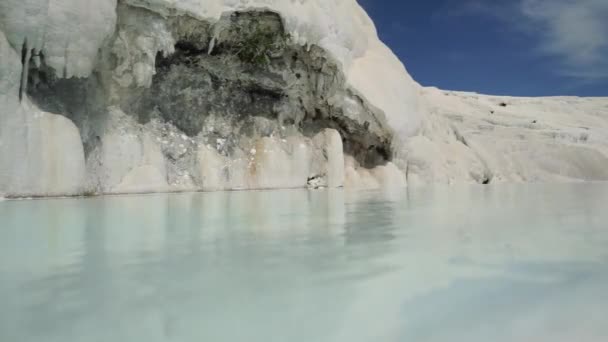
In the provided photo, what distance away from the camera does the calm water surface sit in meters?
1.41

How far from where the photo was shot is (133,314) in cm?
152

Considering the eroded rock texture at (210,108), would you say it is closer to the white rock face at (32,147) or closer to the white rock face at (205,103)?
the white rock face at (205,103)

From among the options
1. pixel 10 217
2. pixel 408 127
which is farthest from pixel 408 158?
pixel 10 217

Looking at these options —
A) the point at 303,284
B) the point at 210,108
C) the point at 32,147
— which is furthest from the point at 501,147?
the point at 303,284

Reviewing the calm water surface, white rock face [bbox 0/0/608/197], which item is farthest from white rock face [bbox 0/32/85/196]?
the calm water surface

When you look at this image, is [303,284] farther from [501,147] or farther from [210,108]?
[501,147]

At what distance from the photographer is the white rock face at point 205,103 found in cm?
683

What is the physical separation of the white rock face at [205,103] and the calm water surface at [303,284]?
168 inches

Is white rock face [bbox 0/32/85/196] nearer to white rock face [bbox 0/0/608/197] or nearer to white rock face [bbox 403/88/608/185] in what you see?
white rock face [bbox 0/0/608/197]

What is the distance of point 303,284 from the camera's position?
187cm

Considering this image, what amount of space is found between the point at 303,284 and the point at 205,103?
9.23 m

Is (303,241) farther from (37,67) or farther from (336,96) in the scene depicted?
(336,96)

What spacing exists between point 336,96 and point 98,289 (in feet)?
33.3

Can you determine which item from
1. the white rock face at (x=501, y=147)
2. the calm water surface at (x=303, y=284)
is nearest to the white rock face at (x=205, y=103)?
the white rock face at (x=501, y=147)
